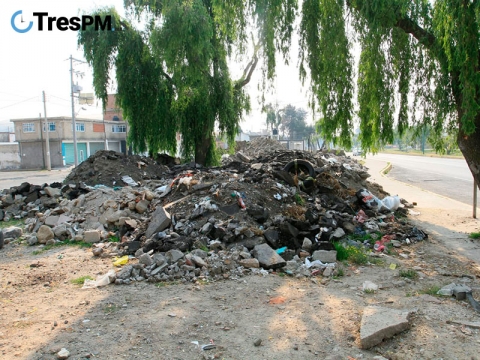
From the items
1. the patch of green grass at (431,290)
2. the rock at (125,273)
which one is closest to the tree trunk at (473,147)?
the patch of green grass at (431,290)

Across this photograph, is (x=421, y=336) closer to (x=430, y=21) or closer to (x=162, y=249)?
(x=162, y=249)

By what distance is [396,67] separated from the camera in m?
6.98

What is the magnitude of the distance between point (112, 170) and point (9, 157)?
36.7 meters

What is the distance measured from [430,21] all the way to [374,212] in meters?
4.20

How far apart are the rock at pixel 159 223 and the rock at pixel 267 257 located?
195 cm

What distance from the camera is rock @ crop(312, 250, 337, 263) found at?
593cm

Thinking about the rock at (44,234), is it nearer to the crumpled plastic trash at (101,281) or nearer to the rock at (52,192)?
the crumpled plastic trash at (101,281)

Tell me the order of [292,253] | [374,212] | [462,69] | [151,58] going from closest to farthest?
[462,69], [292,253], [374,212], [151,58]

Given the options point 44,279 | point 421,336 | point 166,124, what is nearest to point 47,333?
point 44,279

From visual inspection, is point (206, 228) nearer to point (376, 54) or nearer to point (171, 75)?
point (376, 54)

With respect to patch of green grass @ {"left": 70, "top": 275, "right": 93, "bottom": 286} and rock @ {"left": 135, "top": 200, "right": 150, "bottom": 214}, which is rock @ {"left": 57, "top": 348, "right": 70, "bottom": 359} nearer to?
patch of green grass @ {"left": 70, "top": 275, "right": 93, "bottom": 286}

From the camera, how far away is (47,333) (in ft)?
12.5

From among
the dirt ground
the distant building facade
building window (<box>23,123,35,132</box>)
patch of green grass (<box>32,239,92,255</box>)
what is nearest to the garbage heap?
patch of green grass (<box>32,239,92,255</box>)

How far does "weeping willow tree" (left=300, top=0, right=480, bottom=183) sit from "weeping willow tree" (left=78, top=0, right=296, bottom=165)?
7194 millimetres
